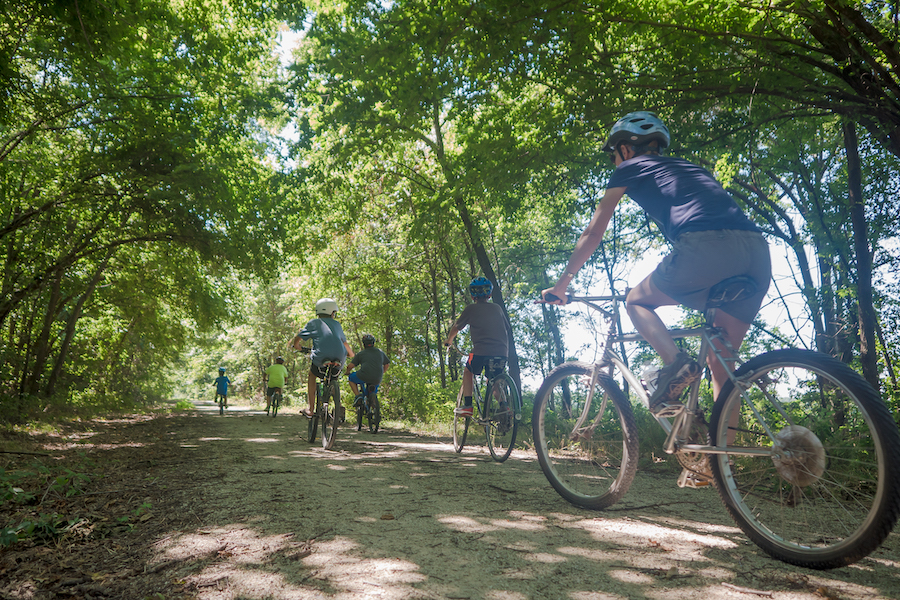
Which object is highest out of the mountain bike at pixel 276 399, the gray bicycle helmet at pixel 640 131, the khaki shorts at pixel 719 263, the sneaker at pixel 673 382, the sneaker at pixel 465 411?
the gray bicycle helmet at pixel 640 131

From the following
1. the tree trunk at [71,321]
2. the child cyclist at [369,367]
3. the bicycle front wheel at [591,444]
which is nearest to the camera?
the bicycle front wheel at [591,444]

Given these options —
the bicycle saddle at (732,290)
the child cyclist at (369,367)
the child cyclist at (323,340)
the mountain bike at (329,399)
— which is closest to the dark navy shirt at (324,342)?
the child cyclist at (323,340)

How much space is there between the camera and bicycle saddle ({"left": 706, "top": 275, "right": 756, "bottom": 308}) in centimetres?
278

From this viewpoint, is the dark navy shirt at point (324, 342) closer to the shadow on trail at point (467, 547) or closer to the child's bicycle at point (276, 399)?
the shadow on trail at point (467, 547)

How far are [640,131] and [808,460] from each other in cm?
208

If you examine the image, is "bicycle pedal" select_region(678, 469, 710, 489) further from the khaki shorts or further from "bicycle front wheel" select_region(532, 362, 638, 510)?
the khaki shorts

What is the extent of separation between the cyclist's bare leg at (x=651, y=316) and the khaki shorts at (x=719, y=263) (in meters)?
0.16

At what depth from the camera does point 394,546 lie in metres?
2.66

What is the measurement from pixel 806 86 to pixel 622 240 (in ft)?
43.3

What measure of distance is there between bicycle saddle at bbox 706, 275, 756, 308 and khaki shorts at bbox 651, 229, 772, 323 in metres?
0.03

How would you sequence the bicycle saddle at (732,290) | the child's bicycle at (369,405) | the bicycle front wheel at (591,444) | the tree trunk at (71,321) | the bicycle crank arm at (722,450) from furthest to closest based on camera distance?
the tree trunk at (71,321) < the child's bicycle at (369,405) < the bicycle front wheel at (591,444) < the bicycle saddle at (732,290) < the bicycle crank arm at (722,450)

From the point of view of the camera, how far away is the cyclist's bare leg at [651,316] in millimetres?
3068

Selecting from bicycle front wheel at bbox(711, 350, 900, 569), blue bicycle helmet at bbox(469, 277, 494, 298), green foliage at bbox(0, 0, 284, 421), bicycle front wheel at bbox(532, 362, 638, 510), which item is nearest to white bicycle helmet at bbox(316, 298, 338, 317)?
blue bicycle helmet at bbox(469, 277, 494, 298)

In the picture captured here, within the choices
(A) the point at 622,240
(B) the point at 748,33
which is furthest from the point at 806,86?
(A) the point at 622,240
